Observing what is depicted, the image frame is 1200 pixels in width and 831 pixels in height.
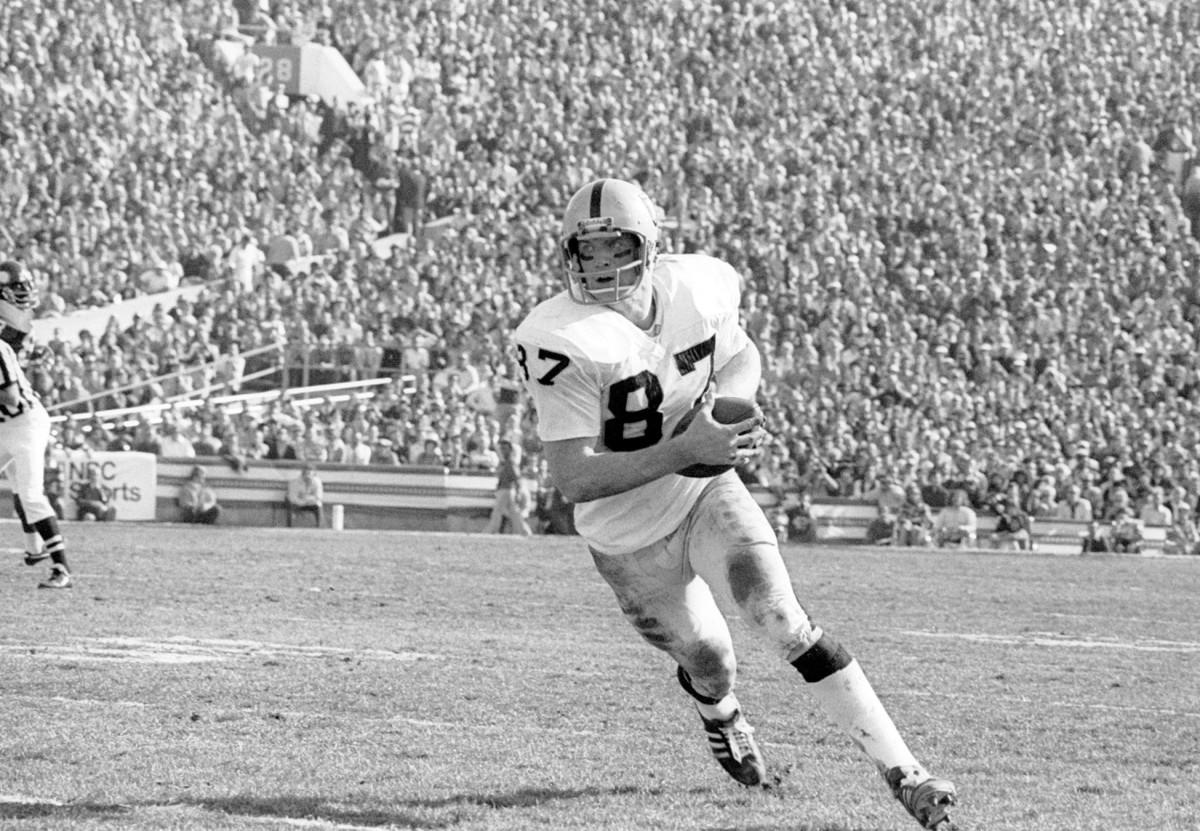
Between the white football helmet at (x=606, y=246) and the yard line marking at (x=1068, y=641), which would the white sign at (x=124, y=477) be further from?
the white football helmet at (x=606, y=246)

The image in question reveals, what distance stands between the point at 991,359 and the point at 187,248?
10.6m

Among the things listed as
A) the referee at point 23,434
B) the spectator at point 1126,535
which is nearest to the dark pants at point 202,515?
the referee at point 23,434

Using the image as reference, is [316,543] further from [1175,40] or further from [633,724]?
[1175,40]

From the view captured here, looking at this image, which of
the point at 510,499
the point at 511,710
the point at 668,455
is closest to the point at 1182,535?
the point at 510,499

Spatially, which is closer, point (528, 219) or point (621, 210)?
point (621, 210)

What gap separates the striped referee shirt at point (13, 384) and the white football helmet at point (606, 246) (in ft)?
23.5

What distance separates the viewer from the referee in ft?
41.4

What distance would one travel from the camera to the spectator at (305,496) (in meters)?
22.1

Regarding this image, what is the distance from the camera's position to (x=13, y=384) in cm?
1250

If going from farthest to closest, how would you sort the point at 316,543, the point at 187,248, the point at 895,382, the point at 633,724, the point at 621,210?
the point at 187,248 < the point at 895,382 < the point at 316,543 < the point at 633,724 < the point at 621,210

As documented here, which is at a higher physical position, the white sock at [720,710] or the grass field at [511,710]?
the white sock at [720,710]

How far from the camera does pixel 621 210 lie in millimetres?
6047

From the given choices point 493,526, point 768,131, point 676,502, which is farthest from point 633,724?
point 768,131

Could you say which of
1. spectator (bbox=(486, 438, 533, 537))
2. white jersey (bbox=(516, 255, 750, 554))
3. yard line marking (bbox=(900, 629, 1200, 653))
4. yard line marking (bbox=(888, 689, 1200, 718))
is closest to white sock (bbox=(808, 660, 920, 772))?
white jersey (bbox=(516, 255, 750, 554))
